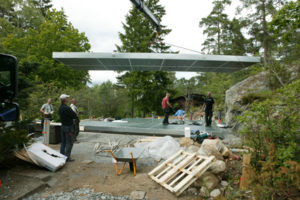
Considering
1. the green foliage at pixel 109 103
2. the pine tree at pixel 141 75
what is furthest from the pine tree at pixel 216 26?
the green foliage at pixel 109 103

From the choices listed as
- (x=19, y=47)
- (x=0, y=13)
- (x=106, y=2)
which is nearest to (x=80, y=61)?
(x=106, y=2)

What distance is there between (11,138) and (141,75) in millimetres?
20374

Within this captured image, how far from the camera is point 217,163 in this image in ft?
14.0

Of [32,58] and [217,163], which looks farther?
[32,58]

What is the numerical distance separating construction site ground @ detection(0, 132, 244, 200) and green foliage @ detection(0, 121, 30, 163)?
0.46 meters

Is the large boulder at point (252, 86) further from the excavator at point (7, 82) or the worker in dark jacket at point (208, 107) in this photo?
the excavator at point (7, 82)

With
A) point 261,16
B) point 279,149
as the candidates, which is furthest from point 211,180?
point 261,16

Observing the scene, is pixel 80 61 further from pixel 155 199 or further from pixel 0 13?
pixel 0 13

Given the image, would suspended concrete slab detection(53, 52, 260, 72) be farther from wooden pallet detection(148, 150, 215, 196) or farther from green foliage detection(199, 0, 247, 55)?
green foliage detection(199, 0, 247, 55)

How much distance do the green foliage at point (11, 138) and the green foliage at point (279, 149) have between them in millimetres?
4974

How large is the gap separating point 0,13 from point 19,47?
10.8m

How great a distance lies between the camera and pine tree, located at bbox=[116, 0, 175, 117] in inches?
952

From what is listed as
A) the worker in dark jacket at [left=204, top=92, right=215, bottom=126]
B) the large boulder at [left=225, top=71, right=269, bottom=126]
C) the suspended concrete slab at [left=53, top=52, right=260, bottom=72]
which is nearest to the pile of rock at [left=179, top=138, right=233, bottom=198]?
the worker in dark jacket at [left=204, top=92, right=215, bottom=126]

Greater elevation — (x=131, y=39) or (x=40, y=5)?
(x=40, y=5)
